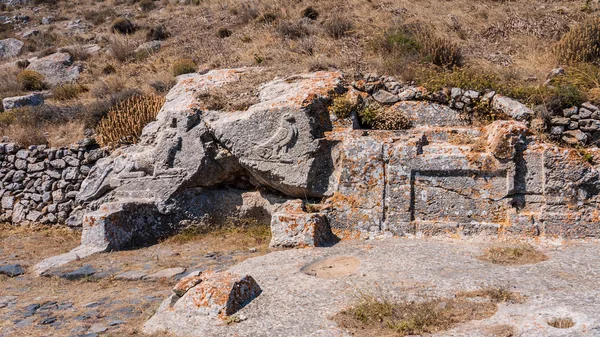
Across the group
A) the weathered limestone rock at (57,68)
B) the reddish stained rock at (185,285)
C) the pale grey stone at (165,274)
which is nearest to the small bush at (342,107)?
the pale grey stone at (165,274)

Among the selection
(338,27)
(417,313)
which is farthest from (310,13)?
(417,313)

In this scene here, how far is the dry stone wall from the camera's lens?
11.2 m

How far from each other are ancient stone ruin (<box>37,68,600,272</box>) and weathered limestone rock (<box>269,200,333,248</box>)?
2 centimetres

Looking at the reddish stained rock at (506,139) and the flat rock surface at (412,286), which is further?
the reddish stained rock at (506,139)

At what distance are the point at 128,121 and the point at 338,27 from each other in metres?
6.42

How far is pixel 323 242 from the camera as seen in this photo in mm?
7656

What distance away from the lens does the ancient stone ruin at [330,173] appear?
736 centimetres

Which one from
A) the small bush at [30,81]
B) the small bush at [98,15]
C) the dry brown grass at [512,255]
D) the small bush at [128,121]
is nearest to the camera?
the dry brown grass at [512,255]

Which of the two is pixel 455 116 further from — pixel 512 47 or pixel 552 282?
pixel 512 47

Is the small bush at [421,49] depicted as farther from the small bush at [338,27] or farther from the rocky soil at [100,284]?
the rocky soil at [100,284]

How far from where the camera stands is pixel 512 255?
644cm

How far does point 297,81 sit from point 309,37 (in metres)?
5.38

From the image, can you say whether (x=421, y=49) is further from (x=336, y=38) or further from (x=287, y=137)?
(x=287, y=137)

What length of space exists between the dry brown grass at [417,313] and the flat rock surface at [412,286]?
121mm
